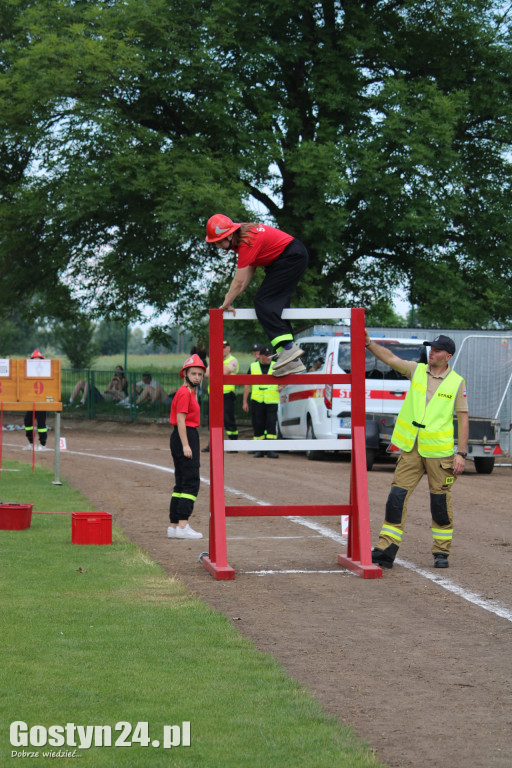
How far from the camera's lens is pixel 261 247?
8750mm

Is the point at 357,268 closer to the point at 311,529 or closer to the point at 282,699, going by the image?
the point at 311,529

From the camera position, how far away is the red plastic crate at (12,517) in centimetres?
1095

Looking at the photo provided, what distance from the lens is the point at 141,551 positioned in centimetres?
1001

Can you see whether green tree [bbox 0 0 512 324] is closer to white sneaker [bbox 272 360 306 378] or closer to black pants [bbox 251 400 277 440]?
black pants [bbox 251 400 277 440]

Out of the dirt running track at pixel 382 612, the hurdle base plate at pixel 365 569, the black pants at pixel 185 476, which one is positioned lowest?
the dirt running track at pixel 382 612

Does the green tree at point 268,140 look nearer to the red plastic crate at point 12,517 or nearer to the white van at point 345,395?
the white van at point 345,395

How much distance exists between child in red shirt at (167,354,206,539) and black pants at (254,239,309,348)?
2001 millimetres

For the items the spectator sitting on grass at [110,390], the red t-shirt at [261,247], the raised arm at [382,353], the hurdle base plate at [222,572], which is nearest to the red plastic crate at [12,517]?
the hurdle base plate at [222,572]

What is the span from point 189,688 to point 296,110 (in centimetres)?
2420

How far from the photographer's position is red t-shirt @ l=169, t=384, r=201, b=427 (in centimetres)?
1080

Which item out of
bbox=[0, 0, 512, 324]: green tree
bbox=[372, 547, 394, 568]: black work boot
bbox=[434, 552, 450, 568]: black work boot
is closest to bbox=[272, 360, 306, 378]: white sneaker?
bbox=[372, 547, 394, 568]: black work boot

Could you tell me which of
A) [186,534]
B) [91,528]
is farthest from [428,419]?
[91,528]

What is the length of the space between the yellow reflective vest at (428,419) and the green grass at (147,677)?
245cm

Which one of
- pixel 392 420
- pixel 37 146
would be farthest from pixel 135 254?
pixel 392 420
